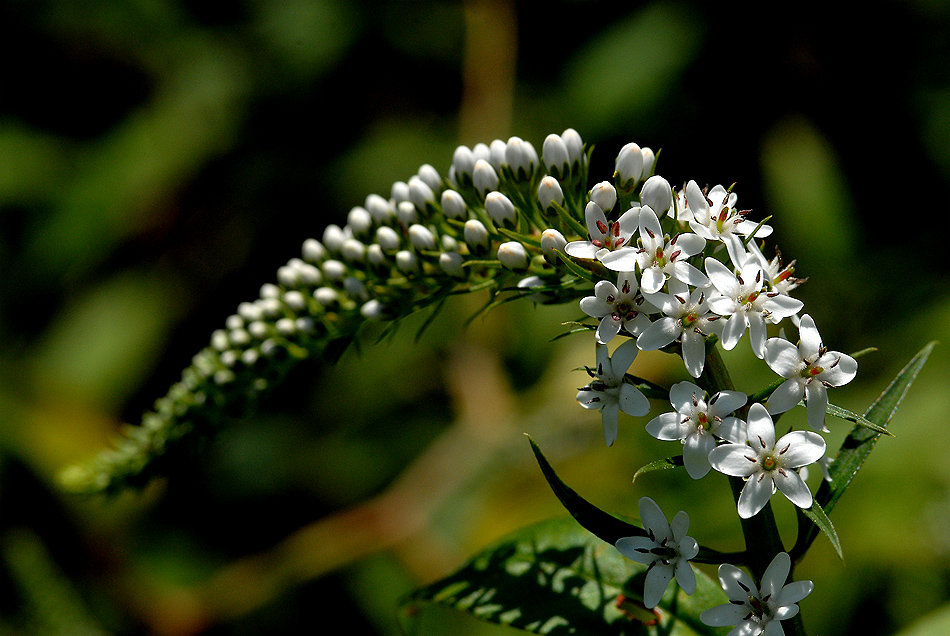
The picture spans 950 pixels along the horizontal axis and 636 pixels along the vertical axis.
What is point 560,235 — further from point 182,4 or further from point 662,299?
point 182,4

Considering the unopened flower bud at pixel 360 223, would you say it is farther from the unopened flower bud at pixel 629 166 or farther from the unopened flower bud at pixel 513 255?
Answer: the unopened flower bud at pixel 629 166

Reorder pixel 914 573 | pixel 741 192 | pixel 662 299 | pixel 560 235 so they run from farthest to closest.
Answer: pixel 741 192 → pixel 914 573 → pixel 560 235 → pixel 662 299

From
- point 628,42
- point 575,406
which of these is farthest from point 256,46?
point 575,406

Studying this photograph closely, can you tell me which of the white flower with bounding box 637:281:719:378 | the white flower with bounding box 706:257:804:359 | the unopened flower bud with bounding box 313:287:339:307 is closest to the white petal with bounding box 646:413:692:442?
the white flower with bounding box 637:281:719:378

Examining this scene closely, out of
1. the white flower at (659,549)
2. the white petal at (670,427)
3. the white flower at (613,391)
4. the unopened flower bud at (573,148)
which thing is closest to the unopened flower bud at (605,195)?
the unopened flower bud at (573,148)

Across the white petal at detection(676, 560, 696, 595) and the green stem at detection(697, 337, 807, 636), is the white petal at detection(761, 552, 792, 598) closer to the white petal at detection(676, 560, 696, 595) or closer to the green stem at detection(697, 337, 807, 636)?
the green stem at detection(697, 337, 807, 636)

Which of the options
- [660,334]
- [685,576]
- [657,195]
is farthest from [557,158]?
[685,576]
